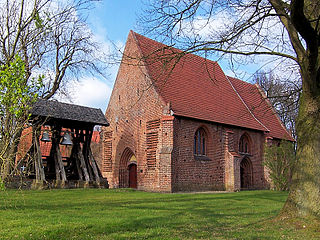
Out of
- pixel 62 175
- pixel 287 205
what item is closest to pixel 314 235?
pixel 287 205

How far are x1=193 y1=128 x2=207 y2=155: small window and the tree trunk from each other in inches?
499

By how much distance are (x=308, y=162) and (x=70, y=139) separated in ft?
41.2

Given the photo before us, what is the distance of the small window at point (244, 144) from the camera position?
2364 cm

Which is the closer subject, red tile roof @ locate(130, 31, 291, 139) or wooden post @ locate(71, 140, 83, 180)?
wooden post @ locate(71, 140, 83, 180)

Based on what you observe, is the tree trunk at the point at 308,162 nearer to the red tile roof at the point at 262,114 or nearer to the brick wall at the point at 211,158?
Result: the brick wall at the point at 211,158

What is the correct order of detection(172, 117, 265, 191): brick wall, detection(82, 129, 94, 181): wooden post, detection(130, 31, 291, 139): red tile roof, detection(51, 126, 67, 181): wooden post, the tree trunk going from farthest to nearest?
1. detection(130, 31, 291, 139): red tile roof
2. detection(172, 117, 265, 191): brick wall
3. detection(82, 129, 94, 181): wooden post
4. detection(51, 126, 67, 181): wooden post
5. the tree trunk

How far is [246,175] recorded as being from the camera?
2427 cm

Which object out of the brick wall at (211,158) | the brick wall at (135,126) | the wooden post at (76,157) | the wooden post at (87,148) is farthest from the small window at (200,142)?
the wooden post at (76,157)

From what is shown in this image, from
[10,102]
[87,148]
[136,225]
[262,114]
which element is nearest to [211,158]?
[87,148]

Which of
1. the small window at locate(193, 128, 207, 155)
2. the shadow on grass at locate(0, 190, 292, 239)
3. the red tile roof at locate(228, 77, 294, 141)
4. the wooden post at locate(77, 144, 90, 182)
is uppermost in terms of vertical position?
the red tile roof at locate(228, 77, 294, 141)

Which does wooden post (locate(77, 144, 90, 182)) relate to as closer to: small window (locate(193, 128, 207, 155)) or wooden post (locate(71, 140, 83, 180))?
wooden post (locate(71, 140, 83, 180))

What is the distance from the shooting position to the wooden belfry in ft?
53.4

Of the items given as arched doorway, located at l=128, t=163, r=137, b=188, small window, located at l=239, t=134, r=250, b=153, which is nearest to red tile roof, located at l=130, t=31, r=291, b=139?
small window, located at l=239, t=134, r=250, b=153

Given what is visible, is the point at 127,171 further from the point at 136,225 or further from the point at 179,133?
the point at 136,225
